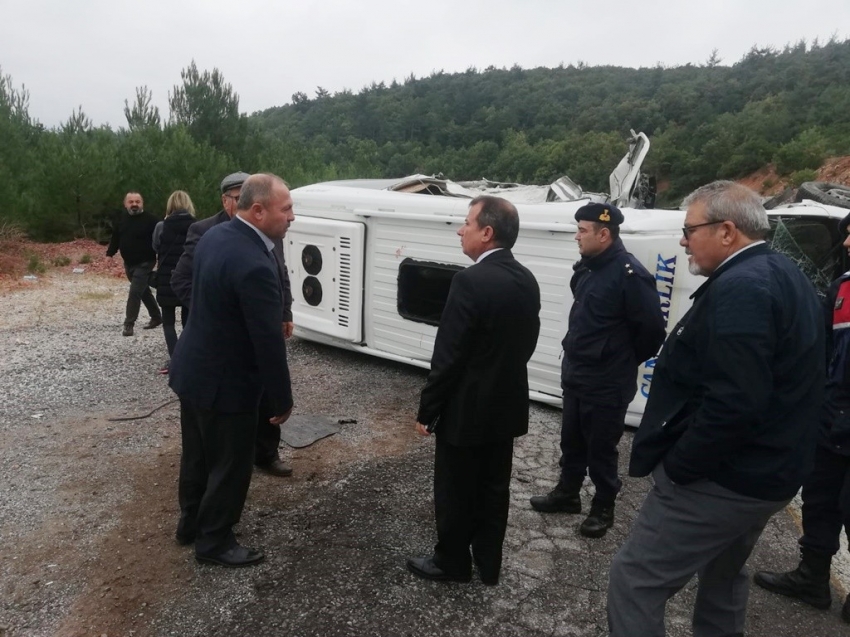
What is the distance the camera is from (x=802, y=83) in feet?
127

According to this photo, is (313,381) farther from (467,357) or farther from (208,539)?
(467,357)

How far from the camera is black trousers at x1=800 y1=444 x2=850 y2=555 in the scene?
2973 mm

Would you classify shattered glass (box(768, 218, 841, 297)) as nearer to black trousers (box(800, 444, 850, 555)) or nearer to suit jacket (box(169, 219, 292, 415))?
black trousers (box(800, 444, 850, 555))

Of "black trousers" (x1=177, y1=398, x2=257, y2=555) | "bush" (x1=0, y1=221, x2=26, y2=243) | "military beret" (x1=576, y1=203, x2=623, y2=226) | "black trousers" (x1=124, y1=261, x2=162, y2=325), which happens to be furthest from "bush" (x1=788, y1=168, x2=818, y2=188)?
"black trousers" (x1=177, y1=398, x2=257, y2=555)

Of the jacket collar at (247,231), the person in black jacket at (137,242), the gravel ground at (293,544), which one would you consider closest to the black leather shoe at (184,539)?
the gravel ground at (293,544)

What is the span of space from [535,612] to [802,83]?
1787 inches

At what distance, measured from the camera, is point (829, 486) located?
2982 mm

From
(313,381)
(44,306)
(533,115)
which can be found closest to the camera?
(313,381)

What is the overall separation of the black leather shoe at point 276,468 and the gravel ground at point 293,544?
7 centimetres

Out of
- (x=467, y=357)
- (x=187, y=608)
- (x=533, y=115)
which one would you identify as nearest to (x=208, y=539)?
(x=187, y=608)

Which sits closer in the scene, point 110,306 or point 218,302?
point 218,302

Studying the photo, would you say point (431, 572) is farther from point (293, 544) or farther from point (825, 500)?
point (825, 500)

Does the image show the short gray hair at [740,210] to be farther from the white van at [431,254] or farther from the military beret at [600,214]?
the white van at [431,254]

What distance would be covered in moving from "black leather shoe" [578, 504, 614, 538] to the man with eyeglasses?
1.33m
